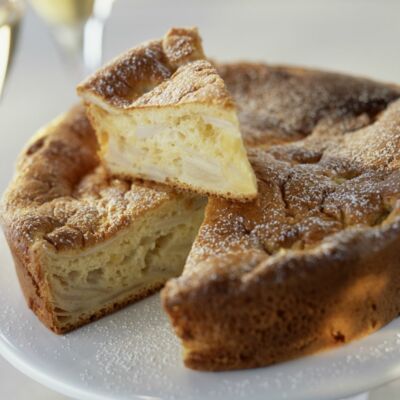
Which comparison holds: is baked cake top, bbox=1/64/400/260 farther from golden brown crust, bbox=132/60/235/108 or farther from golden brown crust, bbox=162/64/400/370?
golden brown crust, bbox=132/60/235/108

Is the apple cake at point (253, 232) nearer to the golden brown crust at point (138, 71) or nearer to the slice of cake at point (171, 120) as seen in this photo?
the slice of cake at point (171, 120)

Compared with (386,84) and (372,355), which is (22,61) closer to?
(386,84)

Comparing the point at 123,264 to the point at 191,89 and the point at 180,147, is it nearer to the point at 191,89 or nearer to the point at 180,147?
the point at 180,147

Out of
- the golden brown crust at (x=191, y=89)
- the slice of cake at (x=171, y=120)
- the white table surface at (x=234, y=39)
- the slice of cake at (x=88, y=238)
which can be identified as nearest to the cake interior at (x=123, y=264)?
the slice of cake at (x=88, y=238)

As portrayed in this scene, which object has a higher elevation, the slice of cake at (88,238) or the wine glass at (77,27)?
the wine glass at (77,27)

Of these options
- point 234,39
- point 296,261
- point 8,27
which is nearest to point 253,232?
point 296,261
